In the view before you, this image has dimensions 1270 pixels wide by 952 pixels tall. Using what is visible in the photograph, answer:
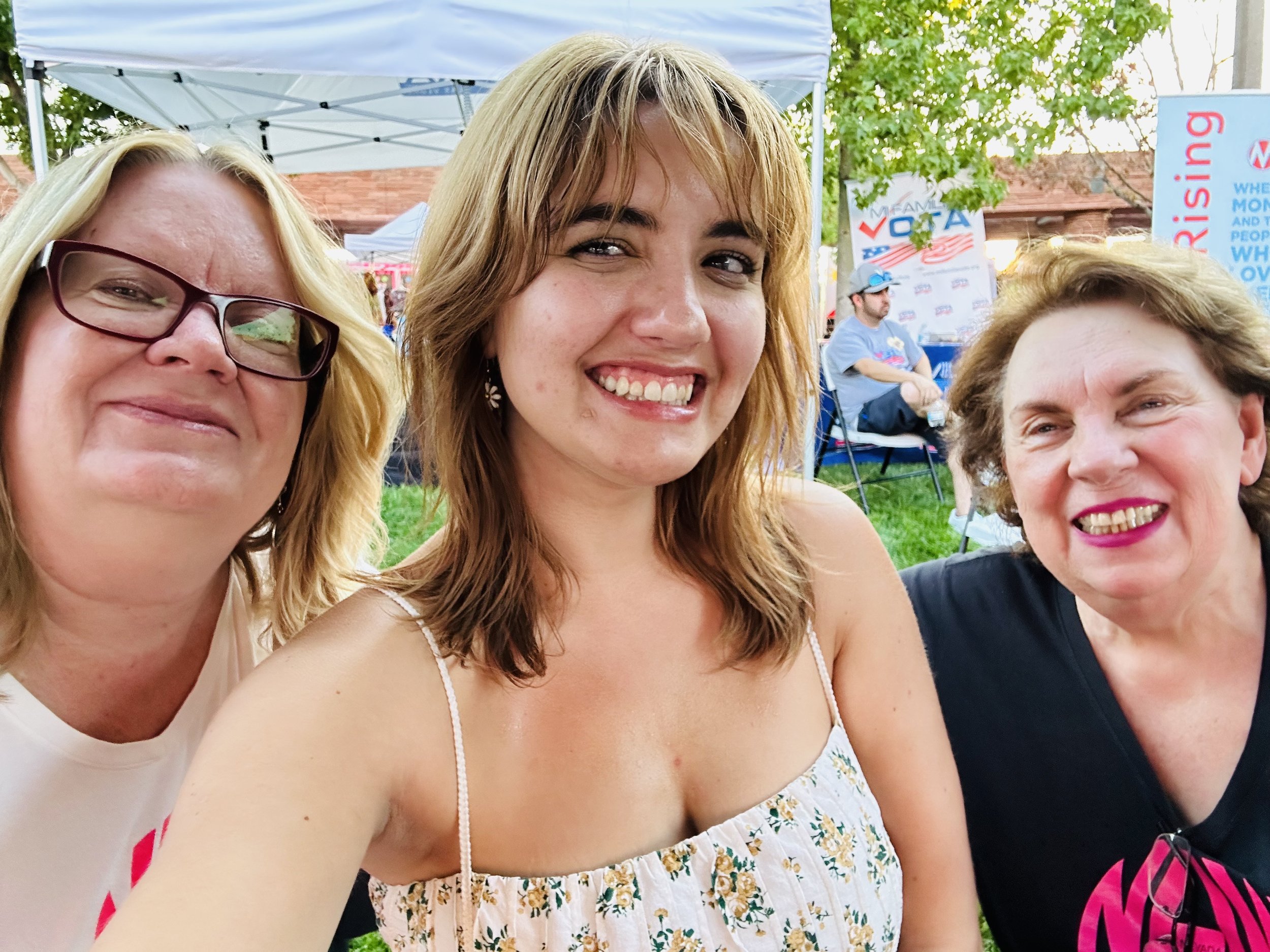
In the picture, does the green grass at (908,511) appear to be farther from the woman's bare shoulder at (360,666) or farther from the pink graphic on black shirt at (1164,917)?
the woman's bare shoulder at (360,666)

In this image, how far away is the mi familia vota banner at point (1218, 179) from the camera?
451 centimetres

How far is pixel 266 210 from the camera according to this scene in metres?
1.58

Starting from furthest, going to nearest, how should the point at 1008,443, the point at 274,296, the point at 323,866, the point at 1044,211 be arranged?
the point at 1044,211 < the point at 1008,443 < the point at 274,296 < the point at 323,866

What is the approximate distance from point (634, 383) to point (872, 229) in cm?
1041

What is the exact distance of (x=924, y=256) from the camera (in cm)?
1109

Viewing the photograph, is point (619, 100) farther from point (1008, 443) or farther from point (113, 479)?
point (1008, 443)

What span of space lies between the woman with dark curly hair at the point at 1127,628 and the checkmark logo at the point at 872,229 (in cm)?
945

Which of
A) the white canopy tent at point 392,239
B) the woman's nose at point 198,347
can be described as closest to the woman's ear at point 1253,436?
the woman's nose at point 198,347

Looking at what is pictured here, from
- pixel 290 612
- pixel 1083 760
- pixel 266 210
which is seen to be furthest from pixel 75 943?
pixel 1083 760

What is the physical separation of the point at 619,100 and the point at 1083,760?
4.88 feet

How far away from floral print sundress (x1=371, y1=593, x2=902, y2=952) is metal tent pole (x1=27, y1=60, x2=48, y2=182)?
4712 millimetres

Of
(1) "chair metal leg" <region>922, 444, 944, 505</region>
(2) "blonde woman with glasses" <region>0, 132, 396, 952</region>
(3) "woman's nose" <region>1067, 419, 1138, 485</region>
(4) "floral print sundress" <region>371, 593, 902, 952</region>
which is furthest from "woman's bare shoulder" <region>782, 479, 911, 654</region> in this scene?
(1) "chair metal leg" <region>922, 444, 944, 505</region>

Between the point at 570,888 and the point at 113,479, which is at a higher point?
the point at 113,479

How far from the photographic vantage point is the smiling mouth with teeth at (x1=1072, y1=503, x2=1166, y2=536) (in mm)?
1807
